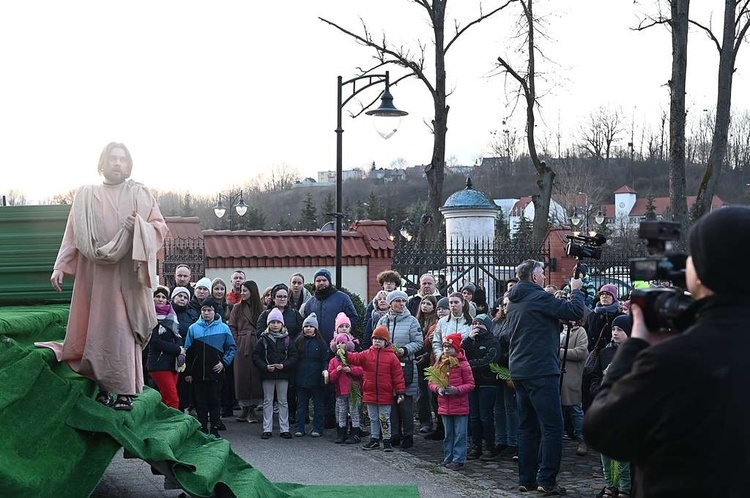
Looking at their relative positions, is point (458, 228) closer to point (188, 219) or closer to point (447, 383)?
point (188, 219)

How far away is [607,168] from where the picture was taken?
255 feet

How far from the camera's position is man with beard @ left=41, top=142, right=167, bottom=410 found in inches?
277

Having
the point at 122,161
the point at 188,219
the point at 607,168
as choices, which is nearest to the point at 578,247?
the point at 122,161

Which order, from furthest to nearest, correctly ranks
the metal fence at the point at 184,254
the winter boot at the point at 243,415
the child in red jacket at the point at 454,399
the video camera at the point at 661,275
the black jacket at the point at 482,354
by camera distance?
1. the metal fence at the point at 184,254
2. the winter boot at the point at 243,415
3. the black jacket at the point at 482,354
4. the child in red jacket at the point at 454,399
5. the video camera at the point at 661,275

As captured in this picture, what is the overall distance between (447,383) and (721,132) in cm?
1297

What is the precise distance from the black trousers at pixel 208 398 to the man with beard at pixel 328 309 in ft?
4.83

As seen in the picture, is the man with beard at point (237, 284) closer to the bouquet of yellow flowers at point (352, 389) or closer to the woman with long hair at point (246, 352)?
the woman with long hair at point (246, 352)

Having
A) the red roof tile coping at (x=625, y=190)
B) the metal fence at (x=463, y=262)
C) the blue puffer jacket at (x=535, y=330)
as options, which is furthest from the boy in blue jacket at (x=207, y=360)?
the red roof tile coping at (x=625, y=190)

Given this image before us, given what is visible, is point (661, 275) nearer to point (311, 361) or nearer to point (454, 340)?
point (454, 340)

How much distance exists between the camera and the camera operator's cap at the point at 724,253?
2908 mm

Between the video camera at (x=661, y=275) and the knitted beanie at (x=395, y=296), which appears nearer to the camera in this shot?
the video camera at (x=661, y=275)

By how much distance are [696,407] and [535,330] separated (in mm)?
5476

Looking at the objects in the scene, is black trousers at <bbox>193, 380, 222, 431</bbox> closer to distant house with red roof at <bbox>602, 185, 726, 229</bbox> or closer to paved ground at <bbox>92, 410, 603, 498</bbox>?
paved ground at <bbox>92, 410, 603, 498</bbox>

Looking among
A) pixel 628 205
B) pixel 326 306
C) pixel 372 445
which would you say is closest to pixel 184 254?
pixel 326 306
